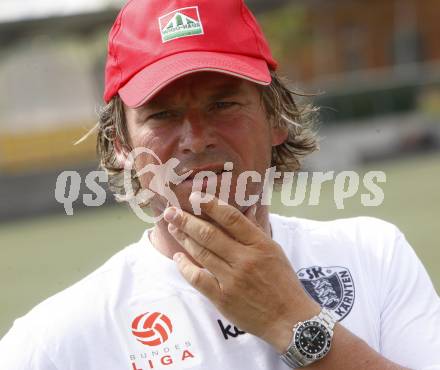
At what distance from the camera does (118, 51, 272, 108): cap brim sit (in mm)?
2260

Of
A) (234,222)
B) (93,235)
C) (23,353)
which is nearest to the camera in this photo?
(234,222)

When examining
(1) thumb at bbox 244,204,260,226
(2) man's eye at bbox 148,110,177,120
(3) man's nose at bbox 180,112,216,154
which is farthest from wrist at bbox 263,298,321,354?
(2) man's eye at bbox 148,110,177,120

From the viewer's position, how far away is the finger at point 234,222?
2043mm

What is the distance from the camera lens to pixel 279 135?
2727mm

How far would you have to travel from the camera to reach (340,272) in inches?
100

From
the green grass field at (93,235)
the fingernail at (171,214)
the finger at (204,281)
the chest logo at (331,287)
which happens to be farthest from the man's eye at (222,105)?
the green grass field at (93,235)

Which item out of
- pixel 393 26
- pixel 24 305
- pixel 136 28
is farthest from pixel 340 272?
pixel 393 26

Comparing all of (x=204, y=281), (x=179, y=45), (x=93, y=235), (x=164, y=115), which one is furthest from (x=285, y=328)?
(x=93, y=235)

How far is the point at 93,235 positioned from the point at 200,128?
1400cm

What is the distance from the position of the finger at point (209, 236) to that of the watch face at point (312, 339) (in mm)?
242

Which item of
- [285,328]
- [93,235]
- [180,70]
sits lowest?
[93,235]

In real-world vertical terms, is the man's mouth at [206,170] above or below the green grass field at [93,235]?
above

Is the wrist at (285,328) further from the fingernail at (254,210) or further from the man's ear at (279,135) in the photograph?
the man's ear at (279,135)

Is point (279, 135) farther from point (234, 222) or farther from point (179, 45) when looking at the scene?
point (234, 222)
